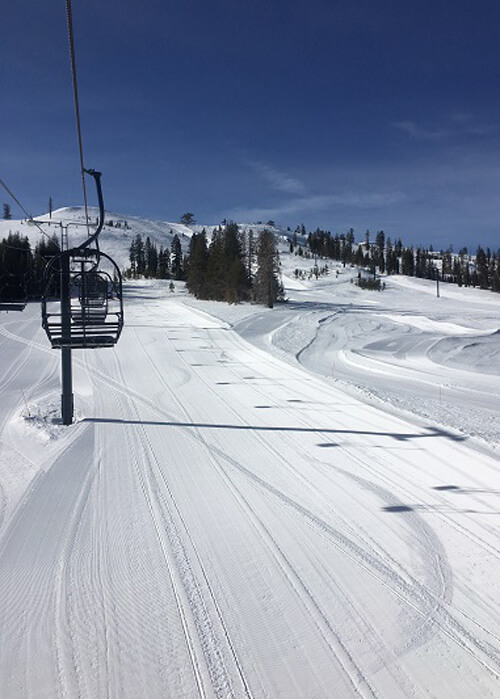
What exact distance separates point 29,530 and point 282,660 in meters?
3.77

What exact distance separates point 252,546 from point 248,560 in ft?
1.03

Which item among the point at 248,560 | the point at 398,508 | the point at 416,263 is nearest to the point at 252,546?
the point at 248,560

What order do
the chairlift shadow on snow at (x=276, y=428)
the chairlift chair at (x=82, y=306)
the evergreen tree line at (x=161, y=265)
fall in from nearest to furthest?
1. the chairlift chair at (x=82, y=306)
2. the chairlift shadow on snow at (x=276, y=428)
3. the evergreen tree line at (x=161, y=265)

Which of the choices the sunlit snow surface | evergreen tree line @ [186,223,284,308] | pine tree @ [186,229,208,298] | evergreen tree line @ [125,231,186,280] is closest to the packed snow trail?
the sunlit snow surface

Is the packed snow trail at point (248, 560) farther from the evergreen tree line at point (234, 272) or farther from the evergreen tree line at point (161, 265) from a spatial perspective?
the evergreen tree line at point (161, 265)

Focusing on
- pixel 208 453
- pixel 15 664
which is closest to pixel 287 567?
pixel 15 664

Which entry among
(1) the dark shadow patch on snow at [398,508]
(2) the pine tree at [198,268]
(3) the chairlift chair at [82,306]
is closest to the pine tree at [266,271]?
(2) the pine tree at [198,268]

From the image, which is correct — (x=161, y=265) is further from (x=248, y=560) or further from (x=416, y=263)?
(x=248, y=560)

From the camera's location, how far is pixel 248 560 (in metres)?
5.25

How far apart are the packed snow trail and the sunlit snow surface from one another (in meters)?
0.02

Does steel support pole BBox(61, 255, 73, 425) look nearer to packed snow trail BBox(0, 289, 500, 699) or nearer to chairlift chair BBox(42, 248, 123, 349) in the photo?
chairlift chair BBox(42, 248, 123, 349)

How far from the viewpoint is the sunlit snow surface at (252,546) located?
3705mm

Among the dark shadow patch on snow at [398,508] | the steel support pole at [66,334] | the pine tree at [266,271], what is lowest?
the dark shadow patch on snow at [398,508]

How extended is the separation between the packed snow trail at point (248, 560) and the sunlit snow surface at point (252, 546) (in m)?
0.02
